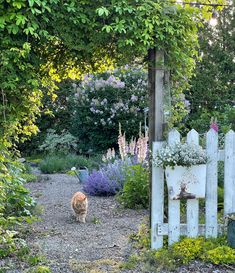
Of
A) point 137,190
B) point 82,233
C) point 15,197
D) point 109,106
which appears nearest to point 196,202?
point 82,233

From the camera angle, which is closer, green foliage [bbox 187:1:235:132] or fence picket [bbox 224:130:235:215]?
fence picket [bbox 224:130:235:215]

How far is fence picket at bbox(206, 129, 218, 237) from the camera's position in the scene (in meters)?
4.69

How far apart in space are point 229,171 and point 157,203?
0.81m

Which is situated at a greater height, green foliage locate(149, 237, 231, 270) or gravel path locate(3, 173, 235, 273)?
green foliage locate(149, 237, 231, 270)

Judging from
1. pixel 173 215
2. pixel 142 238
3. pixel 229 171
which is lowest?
pixel 142 238

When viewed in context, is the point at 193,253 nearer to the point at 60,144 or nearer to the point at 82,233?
the point at 82,233

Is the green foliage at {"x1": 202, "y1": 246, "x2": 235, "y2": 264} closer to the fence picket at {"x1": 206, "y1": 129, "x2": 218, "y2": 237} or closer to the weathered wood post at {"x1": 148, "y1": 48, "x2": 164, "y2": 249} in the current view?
the fence picket at {"x1": 206, "y1": 129, "x2": 218, "y2": 237}

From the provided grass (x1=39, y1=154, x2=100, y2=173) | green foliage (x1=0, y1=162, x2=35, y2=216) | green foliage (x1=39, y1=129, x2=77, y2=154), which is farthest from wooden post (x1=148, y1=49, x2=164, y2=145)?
green foliage (x1=39, y1=129, x2=77, y2=154)

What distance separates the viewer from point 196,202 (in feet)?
15.4

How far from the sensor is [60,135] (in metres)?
Result: 15.4

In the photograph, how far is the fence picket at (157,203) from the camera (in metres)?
4.70

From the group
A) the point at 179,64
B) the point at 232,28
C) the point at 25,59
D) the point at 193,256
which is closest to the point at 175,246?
the point at 193,256

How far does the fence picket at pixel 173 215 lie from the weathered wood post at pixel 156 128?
9 centimetres

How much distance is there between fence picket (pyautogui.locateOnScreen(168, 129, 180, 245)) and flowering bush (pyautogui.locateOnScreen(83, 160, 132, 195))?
3.59 meters
